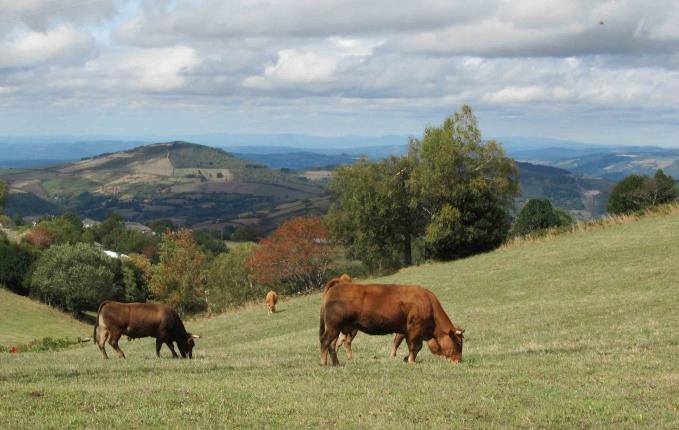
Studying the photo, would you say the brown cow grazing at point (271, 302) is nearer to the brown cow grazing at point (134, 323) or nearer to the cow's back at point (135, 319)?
the brown cow grazing at point (134, 323)

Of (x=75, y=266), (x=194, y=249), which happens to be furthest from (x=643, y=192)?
(x=75, y=266)

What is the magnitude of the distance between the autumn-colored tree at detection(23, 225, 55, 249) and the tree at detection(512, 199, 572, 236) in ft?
262

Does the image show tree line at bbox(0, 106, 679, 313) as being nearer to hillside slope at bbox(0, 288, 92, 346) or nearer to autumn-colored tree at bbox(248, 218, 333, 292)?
autumn-colored tree at bbox(248, 218, 333, 292)

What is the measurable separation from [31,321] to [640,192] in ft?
256

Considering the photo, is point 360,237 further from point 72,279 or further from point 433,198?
point 72,279

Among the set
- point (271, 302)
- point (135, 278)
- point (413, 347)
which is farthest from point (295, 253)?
point (413, 347)

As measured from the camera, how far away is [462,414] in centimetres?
1097

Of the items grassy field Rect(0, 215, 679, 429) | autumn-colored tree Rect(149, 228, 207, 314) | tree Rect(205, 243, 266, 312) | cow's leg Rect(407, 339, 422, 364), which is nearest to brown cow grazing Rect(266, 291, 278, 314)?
grassy field Rect(0, 215, 679, 429)

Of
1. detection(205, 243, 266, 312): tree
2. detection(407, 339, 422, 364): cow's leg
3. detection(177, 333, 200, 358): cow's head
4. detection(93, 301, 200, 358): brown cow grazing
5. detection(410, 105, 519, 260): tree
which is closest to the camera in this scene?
detection(407, 339, 422, 364): cow's leg

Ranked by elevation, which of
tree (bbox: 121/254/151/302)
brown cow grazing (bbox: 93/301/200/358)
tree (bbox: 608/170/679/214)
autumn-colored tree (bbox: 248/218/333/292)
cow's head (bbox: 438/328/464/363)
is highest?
cow's head (bbox: 438/328/464/363)

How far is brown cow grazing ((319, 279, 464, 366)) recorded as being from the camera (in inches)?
626

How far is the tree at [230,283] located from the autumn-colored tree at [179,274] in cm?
206

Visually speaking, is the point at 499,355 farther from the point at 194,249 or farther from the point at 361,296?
the point at 194,249

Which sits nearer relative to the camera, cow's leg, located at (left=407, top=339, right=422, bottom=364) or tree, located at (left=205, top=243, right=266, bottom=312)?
cow's leg, located at (left=407, top=339, right=422, bottom=364)
